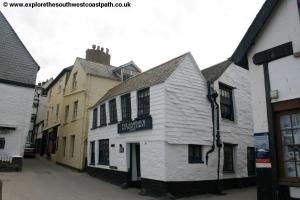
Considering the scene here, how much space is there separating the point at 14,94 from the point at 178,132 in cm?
1273

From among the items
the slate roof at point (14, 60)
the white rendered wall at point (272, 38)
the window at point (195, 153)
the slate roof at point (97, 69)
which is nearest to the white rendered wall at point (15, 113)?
the slate roof at point (14, 60)

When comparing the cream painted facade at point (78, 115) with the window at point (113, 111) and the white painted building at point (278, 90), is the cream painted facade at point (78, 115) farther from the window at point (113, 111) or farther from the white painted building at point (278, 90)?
the white painted building at point (278, 90)

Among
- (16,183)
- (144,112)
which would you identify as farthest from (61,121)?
(144,112)

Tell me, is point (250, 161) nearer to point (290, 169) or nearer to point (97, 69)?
point (290, 169)

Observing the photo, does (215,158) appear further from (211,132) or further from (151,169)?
(151,169)

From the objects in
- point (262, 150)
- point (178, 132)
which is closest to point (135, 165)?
point (178, 132)

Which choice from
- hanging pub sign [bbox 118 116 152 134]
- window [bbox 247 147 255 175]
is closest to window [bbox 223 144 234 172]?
window [bbox 247 147 255 175]

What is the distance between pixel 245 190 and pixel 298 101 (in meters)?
8.24

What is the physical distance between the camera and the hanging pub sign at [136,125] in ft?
42.6

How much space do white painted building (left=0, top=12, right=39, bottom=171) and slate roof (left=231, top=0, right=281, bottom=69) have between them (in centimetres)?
1535

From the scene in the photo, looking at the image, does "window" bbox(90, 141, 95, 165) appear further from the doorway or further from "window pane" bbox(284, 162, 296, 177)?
"window pane" bbox(284, 162, 296, 177)

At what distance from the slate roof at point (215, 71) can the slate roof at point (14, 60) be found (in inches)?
480

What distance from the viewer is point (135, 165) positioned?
1470cm

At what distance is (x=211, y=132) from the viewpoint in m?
13.9
